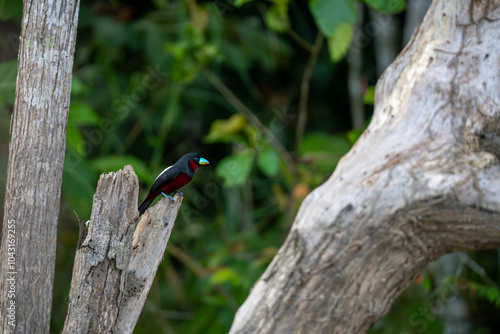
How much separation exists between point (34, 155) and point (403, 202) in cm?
A: 118

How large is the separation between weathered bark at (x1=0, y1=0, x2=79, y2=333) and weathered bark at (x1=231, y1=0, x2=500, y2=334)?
0.80 meters

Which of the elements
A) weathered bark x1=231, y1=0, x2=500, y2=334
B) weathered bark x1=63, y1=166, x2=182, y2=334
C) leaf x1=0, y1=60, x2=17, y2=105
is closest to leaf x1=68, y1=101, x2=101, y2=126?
leaf x1=0, y1=60, x2=17, y2=105

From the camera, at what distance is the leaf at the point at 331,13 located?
3.18 m

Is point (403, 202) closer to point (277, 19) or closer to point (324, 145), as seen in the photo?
point (277, 19)

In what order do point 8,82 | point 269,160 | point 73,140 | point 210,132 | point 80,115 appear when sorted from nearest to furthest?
point 8,82, point 73,140, point 80,115, point 269,160, point 210,132

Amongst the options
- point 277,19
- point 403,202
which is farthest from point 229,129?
point 403,202

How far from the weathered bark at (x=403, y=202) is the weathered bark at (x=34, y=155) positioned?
0.80 m

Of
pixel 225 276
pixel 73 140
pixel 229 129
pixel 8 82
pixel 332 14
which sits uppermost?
pixel 332 14

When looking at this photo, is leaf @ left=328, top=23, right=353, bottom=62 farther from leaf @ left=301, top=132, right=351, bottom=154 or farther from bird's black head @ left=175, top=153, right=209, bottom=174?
→ bird's black head @ left=175, top=153, right=209, bottom=174

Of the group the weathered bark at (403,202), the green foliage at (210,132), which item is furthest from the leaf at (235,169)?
the weathered bark at (403,202)

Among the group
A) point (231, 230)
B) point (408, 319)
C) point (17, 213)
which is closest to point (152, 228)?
point (17, 213)

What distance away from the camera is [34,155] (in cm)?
172

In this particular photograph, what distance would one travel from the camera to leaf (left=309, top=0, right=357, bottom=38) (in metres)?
3.18

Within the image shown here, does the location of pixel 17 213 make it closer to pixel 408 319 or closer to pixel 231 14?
pixel 408 319
